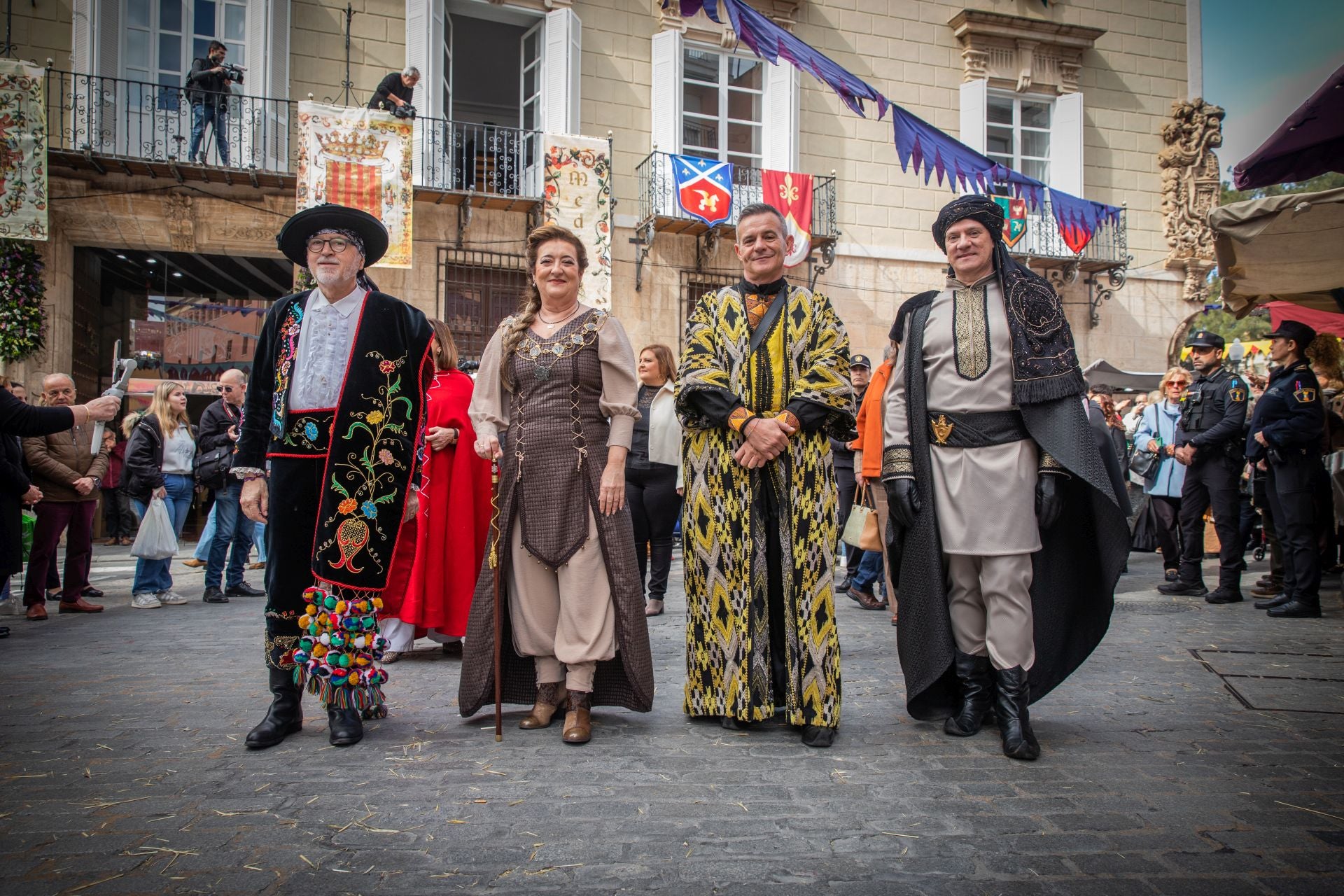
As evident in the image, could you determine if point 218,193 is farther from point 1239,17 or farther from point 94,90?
point 1239,17

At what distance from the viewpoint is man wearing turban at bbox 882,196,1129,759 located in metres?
3.67

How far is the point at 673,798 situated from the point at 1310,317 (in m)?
8.37

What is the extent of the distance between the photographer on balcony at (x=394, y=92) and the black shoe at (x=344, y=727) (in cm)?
1081

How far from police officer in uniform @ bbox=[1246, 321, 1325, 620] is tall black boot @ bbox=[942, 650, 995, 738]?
4.43 meters

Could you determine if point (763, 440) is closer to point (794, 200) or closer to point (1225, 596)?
point (1225, 596)

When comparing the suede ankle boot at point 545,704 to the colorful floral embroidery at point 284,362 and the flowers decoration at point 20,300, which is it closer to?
the colorful floral embroidery at point 284,362

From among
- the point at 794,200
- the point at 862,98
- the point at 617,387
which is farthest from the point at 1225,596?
the point at 794,200

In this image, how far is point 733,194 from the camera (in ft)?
48.3

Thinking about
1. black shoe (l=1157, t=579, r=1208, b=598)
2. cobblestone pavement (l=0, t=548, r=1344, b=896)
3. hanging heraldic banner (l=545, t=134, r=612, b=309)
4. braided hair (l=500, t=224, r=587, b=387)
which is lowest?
black shoe (l=1157, t=579, r=1208, b=598)

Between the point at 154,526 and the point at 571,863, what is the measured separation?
21.2 feet

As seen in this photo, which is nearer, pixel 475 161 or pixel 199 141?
pixel 199 141

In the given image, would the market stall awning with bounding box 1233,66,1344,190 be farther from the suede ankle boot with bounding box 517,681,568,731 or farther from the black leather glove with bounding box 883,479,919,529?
the suede ankle boot with bounding box 517,681,568,731

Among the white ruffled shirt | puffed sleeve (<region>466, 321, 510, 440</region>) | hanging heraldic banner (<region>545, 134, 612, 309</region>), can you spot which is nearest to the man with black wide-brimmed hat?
the white ruffled shirt

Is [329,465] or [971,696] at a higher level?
[329,465]
